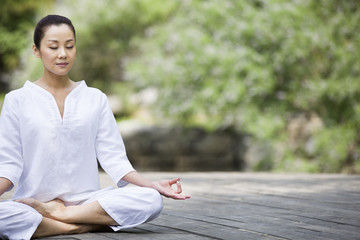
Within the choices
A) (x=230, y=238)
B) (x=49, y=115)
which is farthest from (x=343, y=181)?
(x=49, y=115)

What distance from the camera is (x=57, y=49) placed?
2619 mm

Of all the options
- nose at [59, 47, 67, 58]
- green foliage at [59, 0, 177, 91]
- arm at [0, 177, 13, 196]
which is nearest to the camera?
arm at [0, 177, 13, 196]

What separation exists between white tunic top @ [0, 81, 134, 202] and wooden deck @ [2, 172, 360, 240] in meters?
0.25

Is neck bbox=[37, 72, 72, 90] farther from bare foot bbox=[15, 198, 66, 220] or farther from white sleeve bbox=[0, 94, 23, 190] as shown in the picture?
bare foot bbox=[15, 198, 66, 220]

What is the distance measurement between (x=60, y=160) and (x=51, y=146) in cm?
8

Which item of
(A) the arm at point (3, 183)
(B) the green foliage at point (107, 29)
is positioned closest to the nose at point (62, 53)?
(A) the arm at point (3, 183)

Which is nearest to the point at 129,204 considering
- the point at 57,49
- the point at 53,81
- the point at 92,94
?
the point at 92,94

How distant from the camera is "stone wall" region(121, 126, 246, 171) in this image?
11.9 meters

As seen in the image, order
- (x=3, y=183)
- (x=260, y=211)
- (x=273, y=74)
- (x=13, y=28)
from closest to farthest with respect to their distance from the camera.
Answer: (x=3, y=183), (x=260, y=211), (x=273, y=74), (x=13, y=28)

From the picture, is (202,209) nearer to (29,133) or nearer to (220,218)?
(220,218)

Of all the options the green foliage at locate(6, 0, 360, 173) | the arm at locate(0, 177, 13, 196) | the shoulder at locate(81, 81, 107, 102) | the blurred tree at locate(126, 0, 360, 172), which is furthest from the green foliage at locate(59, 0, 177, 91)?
the arm at locate(0, 177, 13, 196)

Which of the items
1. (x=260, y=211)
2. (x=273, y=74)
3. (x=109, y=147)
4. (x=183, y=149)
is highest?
(x=273, y=74)

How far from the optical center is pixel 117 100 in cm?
1341

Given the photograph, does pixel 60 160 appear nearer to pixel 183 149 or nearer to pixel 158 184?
pixel 158 184
